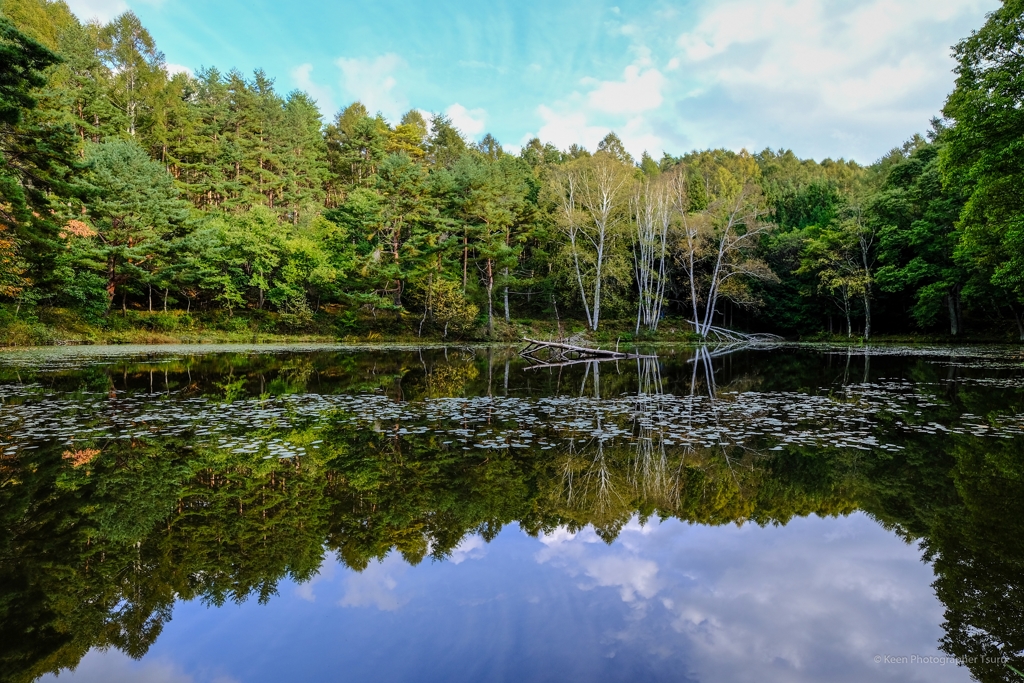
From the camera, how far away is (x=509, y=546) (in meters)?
4.81

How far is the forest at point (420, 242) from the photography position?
3014cm

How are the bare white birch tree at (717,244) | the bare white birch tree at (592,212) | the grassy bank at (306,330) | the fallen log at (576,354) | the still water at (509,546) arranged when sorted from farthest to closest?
the bare white birch tree at (717,244)
the bare white birch tree at (592,212)
the grassy bank at (306,330)
the fallen log at (576,354)
the still water at (509,546)

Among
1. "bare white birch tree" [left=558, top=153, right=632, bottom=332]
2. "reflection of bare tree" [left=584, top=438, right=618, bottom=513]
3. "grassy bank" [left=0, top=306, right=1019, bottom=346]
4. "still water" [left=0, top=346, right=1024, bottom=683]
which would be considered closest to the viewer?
"still water" [left=0, top=346, right=1024, bottom=683]

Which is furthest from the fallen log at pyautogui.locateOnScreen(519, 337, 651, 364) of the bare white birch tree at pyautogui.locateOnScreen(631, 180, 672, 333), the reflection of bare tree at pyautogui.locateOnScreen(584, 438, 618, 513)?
the reflection of bare tree at pyautogui.locateOnScreen(584, 438, 618, 513)

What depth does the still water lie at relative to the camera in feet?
10.6

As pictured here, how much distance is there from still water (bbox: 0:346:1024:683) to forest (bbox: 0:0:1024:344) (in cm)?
1924

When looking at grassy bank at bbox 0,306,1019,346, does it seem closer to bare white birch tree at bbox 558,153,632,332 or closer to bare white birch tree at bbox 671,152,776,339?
bare white birch tree at bbox 558,153,632,332

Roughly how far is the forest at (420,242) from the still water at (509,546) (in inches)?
758

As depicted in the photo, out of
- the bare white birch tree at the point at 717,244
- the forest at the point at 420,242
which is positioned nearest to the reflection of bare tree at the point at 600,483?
the forest at the point at 420,242

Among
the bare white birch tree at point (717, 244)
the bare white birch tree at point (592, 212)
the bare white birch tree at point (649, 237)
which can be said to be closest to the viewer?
the bare white birch tree at point (592, 212)

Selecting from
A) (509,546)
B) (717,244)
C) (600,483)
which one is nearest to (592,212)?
(717,244)

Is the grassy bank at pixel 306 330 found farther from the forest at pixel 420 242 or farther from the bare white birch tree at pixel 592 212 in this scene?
the bare white birch tree at pixel 592 212

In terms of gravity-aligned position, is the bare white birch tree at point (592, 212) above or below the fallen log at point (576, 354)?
above

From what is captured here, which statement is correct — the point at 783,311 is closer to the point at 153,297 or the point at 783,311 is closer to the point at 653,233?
the point at 653,233
